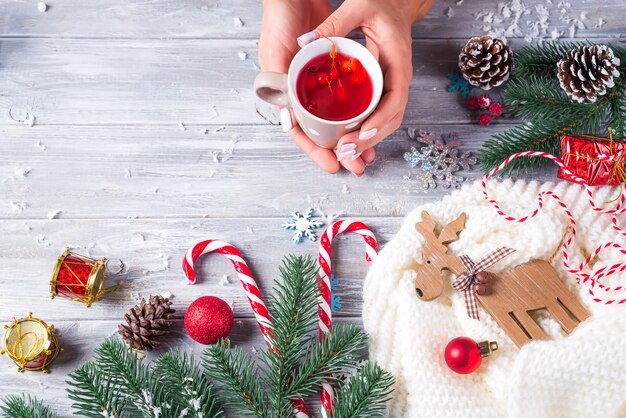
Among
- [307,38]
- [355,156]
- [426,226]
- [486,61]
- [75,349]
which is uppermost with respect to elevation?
[307,38]

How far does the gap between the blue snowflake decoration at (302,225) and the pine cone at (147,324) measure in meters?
0.30

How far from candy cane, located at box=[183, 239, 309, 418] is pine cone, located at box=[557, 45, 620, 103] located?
0.76m

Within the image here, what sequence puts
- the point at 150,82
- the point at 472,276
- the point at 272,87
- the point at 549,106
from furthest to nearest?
the point at 150,82, the point at 549,106, the point at 472,276, the point at 272,87

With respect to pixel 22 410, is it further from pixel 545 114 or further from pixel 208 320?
pixel 545 114

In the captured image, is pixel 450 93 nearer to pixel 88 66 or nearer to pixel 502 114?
pixel 502 114

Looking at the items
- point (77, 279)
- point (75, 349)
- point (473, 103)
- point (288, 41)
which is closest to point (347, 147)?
point (288, 41)

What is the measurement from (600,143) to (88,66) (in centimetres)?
112

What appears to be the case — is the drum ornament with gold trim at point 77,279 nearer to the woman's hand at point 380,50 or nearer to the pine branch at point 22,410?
the pine branch at point 22,410

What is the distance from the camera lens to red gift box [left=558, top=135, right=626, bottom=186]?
45.1 inches

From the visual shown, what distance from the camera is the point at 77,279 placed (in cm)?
115

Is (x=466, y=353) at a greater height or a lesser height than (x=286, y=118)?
lesser

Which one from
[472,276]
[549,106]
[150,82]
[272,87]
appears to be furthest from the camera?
[150,82]

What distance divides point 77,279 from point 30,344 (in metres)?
0.16

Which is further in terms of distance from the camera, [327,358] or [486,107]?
[486,107]
